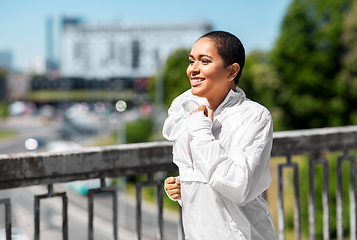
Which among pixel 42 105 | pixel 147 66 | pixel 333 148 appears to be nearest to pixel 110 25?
pixel 147 66

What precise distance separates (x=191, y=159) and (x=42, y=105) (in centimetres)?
11312

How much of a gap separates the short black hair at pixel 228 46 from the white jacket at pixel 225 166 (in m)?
0.16

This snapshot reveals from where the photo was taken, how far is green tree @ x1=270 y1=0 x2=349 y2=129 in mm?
29359

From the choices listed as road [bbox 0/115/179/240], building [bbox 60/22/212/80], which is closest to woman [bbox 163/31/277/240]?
road [bbox 0/115/179/240]

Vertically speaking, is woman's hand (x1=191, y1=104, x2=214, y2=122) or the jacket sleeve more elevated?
woman's hand (x1=191, y1=104, x2=214, y2=122)

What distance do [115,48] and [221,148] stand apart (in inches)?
5582

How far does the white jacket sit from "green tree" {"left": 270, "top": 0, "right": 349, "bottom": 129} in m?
28.7

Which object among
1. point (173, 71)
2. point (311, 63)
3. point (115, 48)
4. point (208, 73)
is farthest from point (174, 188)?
point (115, 48)

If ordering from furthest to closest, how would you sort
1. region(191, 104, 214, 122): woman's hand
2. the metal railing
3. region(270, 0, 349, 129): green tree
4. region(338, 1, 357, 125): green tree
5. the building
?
the building, region(270, 0, 349, 129): green tree, region(338, 1, 357, 125): green tree, the metal railing, region(191, 104, 214, 122): woman's hand

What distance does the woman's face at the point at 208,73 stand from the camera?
178cm

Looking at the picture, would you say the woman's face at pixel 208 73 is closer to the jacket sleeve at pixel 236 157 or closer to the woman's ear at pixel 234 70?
the woman's ear at pixel 234 70

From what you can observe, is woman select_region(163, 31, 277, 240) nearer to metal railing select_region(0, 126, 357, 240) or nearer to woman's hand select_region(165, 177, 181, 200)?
woman's hand select_region(165, 177, 181, 200)

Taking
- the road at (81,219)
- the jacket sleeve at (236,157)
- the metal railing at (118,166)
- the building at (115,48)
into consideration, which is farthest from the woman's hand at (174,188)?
the building at (115,48)

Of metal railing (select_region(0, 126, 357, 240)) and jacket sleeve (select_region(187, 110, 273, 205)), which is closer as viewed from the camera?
jacket sleeve (select_region(187, 110, 273, 205))
